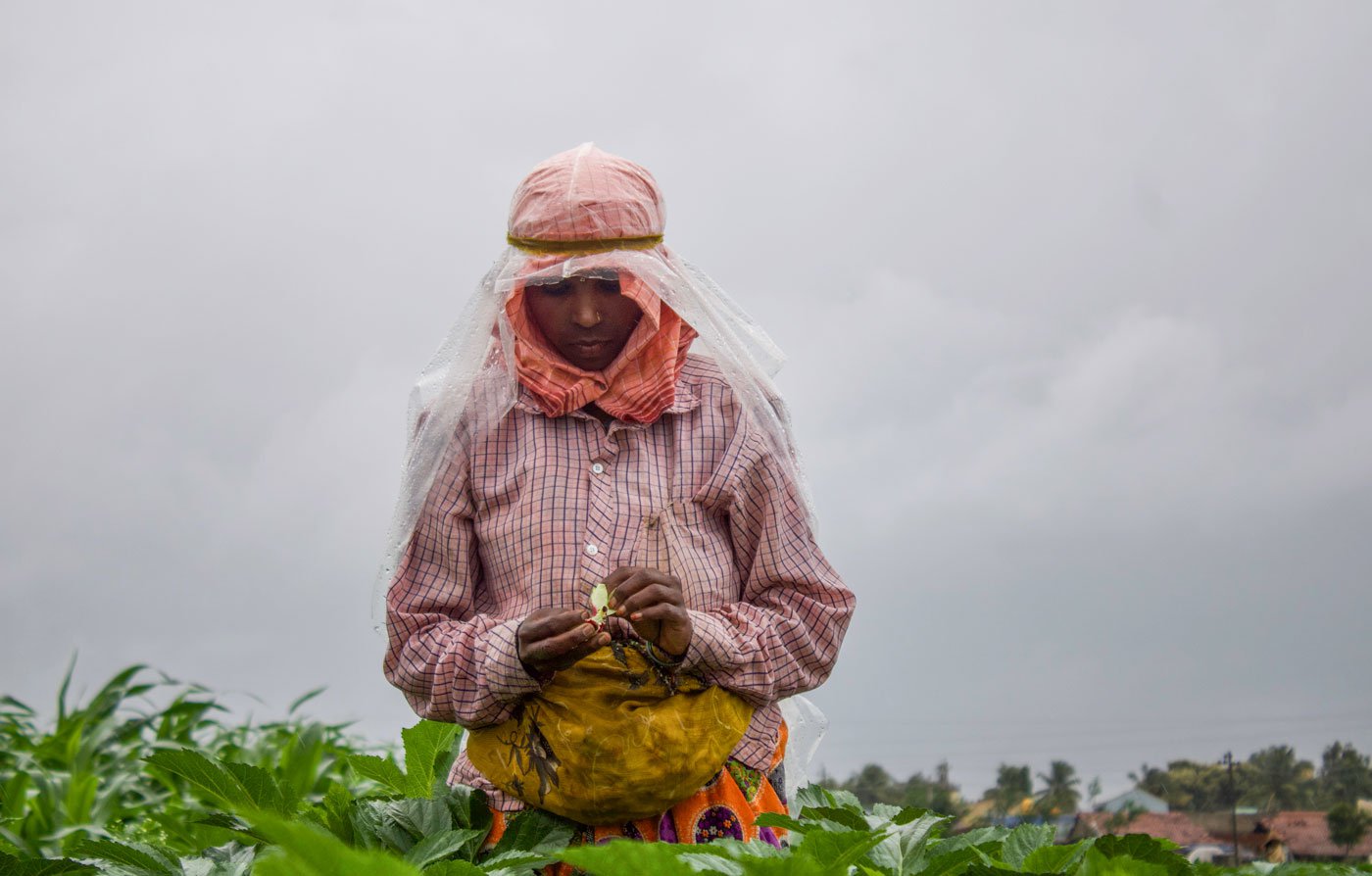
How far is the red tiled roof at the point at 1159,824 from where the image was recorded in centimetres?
470

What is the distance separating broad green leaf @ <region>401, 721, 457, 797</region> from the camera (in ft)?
8.35

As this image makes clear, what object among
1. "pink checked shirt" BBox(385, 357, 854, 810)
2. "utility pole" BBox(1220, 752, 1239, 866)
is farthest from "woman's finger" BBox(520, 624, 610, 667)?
"utility pole" BBox(1220, 752, 1239, 866)

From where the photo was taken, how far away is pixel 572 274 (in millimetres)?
2457

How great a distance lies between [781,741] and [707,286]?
2.86 feet

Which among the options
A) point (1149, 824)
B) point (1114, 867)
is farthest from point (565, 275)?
point (1149, 824)

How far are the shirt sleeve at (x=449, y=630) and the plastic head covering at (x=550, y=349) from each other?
40 millimetres

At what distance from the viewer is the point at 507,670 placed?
2.14 m

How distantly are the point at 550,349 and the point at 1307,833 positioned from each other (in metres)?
3.61

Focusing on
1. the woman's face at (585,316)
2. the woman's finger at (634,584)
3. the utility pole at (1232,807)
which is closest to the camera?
the woman's finger at (634,584)

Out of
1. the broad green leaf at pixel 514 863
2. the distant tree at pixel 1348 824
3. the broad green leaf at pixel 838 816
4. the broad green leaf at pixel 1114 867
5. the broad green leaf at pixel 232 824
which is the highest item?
the distant tree at pixel 1348 824

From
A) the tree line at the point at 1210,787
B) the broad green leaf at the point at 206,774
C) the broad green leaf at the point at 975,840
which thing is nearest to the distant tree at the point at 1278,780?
the tree line at the point at 1210,787

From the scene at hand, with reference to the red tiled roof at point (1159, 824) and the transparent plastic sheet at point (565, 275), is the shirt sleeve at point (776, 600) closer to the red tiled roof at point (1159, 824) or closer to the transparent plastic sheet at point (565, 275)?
the transparent plastic sheet at point (565, 275)

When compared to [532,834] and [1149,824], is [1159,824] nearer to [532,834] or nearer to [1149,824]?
[1149,824]

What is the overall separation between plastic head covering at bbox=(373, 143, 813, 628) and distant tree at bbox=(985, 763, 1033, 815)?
3039 millimetres
